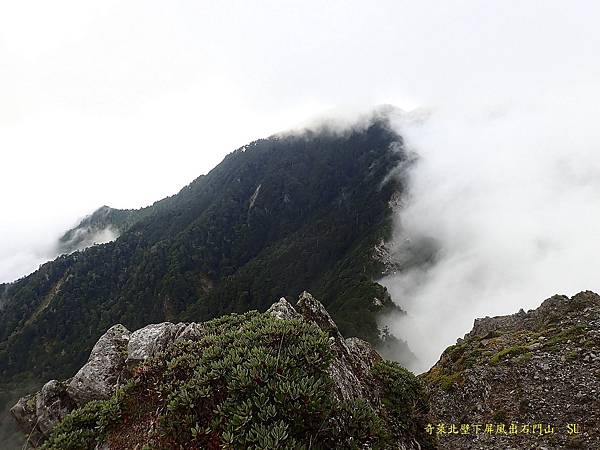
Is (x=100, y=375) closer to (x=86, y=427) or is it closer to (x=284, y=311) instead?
(x=86, y=427)

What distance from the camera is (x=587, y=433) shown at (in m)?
20.2

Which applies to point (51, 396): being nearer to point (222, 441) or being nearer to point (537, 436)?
point (222, 441)

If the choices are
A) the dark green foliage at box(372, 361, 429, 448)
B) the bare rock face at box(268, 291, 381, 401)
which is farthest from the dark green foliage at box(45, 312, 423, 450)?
the dark green foliage at box(372, 361, 429, 448)

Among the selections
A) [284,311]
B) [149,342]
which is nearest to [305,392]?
[284,311]

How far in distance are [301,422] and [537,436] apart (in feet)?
64.2

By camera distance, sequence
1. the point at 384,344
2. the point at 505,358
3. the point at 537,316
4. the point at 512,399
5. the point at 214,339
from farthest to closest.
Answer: the point at 384,344, the point at 537,316, the point at 505,358, the point at 512,399, the point at 214,339

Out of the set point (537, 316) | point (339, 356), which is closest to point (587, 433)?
point (339, 356)

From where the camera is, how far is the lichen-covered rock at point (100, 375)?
19781 millimetres

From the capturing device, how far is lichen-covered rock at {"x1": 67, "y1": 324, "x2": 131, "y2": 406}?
19.8 m

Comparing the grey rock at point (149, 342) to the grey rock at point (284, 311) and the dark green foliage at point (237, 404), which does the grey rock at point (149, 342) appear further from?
the dark green foliage at point (237, 404)

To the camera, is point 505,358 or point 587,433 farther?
point 505,358

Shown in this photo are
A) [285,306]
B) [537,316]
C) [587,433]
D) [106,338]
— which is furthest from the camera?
[537,316]

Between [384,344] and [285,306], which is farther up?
[384,344]

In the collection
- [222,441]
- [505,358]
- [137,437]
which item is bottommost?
[137,437]
